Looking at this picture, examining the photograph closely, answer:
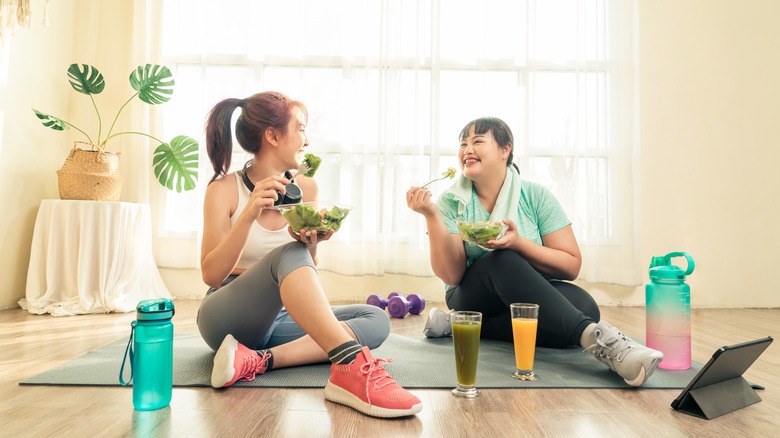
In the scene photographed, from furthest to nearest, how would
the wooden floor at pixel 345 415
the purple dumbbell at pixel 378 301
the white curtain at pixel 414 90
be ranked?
the white curtain at pixel 414 90 → the purple dumbbell at pixel 378 301 → the wooden floor at pixel 345 415

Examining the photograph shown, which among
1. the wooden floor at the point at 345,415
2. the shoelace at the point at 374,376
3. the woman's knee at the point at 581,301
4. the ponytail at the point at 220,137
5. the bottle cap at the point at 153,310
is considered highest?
the ponytail at the point at 220,137

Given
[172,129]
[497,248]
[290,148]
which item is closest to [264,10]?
[172,129]

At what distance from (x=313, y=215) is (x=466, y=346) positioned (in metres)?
0.51

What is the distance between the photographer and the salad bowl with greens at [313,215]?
139cm

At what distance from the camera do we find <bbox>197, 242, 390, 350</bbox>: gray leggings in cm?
143

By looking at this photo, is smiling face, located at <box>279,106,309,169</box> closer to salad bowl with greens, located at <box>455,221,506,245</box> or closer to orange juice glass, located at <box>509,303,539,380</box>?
salad bowl with greens, located at <box>455,221,506,245</box>

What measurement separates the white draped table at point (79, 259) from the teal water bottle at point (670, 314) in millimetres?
2758

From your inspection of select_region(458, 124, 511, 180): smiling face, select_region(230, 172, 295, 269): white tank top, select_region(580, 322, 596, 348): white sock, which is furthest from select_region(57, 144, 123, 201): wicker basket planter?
select_region(580, 322, 596, 348): white sock

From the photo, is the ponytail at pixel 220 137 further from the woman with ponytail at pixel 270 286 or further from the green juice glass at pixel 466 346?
the green juice glass at pixel 466 346

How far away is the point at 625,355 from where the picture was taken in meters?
1.52

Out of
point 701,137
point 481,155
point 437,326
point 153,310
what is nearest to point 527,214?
point 481,155

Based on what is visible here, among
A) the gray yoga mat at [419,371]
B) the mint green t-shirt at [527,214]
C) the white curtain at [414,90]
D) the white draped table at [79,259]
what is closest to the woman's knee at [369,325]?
the gray yoga mat at [419,371]

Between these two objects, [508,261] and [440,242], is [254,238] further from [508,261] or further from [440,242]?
[508,261]

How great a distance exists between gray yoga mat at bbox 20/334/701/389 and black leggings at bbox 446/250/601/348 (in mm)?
104
